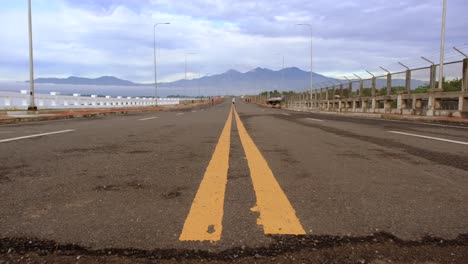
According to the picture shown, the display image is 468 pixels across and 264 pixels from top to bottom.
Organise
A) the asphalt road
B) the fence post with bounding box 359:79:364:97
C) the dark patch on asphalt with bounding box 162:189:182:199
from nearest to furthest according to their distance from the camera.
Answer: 1. the asphalt road
2. the dark patch on asphalt with bounding box 162:189:182:199
3. the fence post with bounding box 359:79:364:97

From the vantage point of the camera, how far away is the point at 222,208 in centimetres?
328

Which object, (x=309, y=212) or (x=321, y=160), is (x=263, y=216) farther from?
(x=321, y=160)

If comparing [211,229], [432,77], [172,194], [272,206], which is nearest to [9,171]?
[172,194]

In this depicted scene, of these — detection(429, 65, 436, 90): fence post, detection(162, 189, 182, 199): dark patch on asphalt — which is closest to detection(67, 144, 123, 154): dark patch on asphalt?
detection(162, 189, 182, 199): dark patch on asphalt

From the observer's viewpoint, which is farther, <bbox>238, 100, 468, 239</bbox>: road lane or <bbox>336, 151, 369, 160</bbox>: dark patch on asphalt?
<bbox>336, 151, 369, 160</bbox>: dark patch on asphalt

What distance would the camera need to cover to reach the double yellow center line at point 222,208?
2.75 m

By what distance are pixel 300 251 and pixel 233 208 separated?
973mm

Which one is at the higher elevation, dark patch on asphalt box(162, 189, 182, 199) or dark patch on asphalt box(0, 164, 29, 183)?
dark patch on asphalt box(0, 164, 29, 183)

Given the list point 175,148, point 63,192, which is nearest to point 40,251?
point 63,192

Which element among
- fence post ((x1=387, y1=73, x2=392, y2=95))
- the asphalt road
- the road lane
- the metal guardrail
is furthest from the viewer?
the metal guardrail

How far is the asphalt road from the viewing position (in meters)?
2.46

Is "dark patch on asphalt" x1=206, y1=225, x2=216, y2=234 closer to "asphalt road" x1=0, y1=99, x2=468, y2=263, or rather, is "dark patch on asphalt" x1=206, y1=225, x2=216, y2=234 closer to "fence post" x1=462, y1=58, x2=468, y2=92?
"asphalt road" x1=0, y1=99, x2=468, y2=263

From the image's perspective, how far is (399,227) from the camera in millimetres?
2889

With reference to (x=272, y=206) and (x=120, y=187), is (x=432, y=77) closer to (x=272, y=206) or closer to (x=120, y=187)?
(x=272, y=206)
